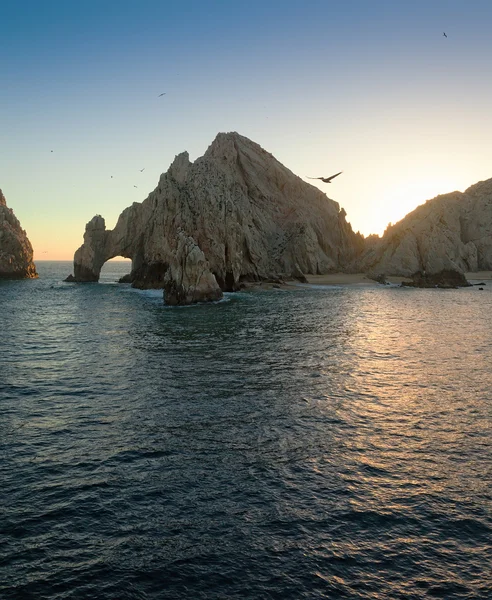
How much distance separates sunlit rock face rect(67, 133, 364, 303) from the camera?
302 feet

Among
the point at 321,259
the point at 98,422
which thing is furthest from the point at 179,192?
the point at 98,422

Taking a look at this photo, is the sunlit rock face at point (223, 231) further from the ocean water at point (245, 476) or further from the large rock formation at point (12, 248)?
the ocean water at point (245, 476)

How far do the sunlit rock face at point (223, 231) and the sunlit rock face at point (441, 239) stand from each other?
20797 millimetres

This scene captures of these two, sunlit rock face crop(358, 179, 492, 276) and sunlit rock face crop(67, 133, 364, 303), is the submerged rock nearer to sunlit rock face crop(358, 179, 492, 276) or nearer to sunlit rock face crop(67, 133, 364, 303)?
sunlit rock face crop(358, 179, 492, 276)

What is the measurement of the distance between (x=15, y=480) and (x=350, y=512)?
36.2 ft

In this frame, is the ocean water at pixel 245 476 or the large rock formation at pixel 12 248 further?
the large rock formation at pixel 12 248

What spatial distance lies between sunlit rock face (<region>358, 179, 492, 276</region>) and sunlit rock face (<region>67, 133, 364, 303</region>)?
68.2 feet

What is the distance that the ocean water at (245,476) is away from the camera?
36.0 feet

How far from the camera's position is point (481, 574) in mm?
10953

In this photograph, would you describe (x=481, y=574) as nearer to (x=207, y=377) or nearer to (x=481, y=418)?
(x=481, y=418)

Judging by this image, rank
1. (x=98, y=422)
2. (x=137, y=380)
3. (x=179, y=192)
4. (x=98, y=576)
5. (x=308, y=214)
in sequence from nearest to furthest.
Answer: (x=98, y=576), (x=98, y=422), (x=137, y=380), (x=179, y=192), (x=308, y=214)

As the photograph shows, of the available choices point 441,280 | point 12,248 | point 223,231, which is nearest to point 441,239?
point 441,280

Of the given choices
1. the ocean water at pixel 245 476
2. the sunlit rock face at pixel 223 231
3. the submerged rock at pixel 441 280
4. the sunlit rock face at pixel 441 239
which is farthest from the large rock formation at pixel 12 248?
the ocean water at pixel 245 476

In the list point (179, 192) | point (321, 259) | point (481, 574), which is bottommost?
point (481, 574)
